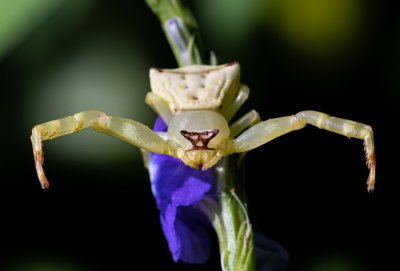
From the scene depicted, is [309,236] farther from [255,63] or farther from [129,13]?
[129,13]

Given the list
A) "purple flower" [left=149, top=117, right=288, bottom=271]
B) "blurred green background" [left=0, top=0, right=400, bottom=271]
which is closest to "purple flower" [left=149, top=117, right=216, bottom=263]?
"purple flower" [left=149, top=117, right=288, bottom=271]

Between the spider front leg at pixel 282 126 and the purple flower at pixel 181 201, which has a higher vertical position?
the spider front leg at pixel 282 126

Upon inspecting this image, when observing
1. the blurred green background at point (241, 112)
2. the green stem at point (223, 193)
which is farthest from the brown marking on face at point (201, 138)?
the blurred green background at point (241, 112)

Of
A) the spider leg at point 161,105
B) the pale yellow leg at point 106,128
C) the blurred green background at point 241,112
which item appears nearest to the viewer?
the pale yellow leg at point 106,128

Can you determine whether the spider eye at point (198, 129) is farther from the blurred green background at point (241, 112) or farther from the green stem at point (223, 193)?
the blurred green background at point (241, 112)

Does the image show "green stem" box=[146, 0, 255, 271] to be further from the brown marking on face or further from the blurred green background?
the blurred green background

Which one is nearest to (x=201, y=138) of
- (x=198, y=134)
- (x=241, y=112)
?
(x=198, y=134)
